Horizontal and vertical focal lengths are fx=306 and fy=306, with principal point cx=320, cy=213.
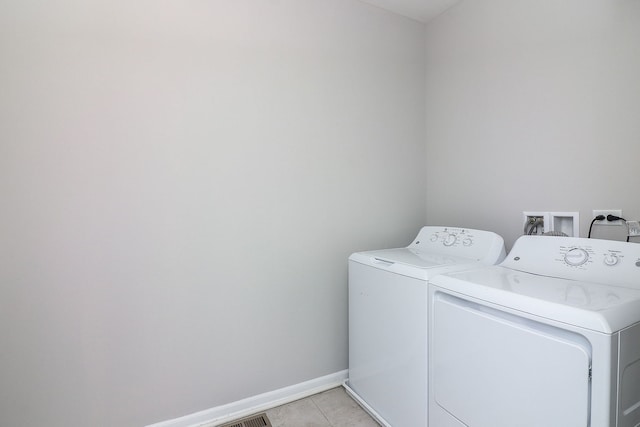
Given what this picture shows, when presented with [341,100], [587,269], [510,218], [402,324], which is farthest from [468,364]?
[341,100]

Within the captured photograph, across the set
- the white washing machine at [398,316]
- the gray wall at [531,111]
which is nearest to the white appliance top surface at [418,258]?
the white washing machine at [398,316]

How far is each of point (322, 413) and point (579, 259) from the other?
1482mm

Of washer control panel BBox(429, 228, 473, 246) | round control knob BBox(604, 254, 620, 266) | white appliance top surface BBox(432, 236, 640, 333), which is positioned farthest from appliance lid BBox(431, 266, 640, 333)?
washer control panel BBox(429, 228, 473, 246)

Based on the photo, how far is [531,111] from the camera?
1623mm

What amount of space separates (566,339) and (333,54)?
1.85 m

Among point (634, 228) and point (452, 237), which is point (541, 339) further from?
point (452, 237)

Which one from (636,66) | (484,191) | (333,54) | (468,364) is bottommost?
(468,364)

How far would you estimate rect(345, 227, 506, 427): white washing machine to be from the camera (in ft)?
4.50

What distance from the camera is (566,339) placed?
874 millimetres

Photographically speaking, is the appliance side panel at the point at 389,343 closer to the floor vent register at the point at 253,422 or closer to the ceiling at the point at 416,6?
the floor vent register at the point at 253,422

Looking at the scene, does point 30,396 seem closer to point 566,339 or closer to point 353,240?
point 353,240

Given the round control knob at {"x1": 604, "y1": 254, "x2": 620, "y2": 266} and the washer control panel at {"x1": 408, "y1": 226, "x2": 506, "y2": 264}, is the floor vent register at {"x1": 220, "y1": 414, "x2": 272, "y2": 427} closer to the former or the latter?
the washer control panel at {"x1": 408, "y1": 226, "x2": 506, "y2": 264}

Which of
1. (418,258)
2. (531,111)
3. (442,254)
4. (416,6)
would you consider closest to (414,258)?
(418,258)

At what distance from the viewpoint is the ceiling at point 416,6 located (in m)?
2.03
